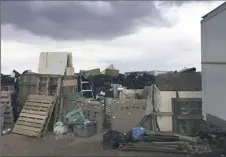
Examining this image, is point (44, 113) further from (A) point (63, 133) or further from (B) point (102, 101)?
(B) point (102, 101)

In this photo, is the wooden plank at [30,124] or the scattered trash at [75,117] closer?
the scattered trash at [75,117]

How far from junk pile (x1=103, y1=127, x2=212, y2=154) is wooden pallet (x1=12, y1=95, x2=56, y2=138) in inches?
115

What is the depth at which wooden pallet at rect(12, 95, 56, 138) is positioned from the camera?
12500mm

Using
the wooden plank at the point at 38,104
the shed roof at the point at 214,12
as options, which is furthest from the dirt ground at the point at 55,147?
the shed roof at the point at 214,12

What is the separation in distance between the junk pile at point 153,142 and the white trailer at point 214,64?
161cm

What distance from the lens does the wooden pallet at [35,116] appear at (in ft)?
41.0

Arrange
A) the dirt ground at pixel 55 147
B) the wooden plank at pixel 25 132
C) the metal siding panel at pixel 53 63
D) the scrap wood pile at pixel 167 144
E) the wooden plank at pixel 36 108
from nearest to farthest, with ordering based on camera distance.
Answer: the scrap wood pile at pixel 167 144
the dirt ground at pixel 55 147
the wooden plank at pixel 25 132
the wooden plank at pixel 36 108
the metal siding panel at pixel 53 63

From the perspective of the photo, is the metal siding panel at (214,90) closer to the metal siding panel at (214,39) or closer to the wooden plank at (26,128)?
the metal siding panel at (214,39)

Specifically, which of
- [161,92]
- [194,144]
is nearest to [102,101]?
[161,92]

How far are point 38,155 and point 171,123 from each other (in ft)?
16.9

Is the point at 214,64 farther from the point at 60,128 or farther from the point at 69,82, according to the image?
the point at 69,82

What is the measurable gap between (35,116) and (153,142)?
187 inches

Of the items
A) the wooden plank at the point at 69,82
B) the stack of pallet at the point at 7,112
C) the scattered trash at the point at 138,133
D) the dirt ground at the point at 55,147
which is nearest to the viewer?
the dirt ground at the point at 55,147

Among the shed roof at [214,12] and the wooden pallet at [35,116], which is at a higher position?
the shed roof at [214,12]
